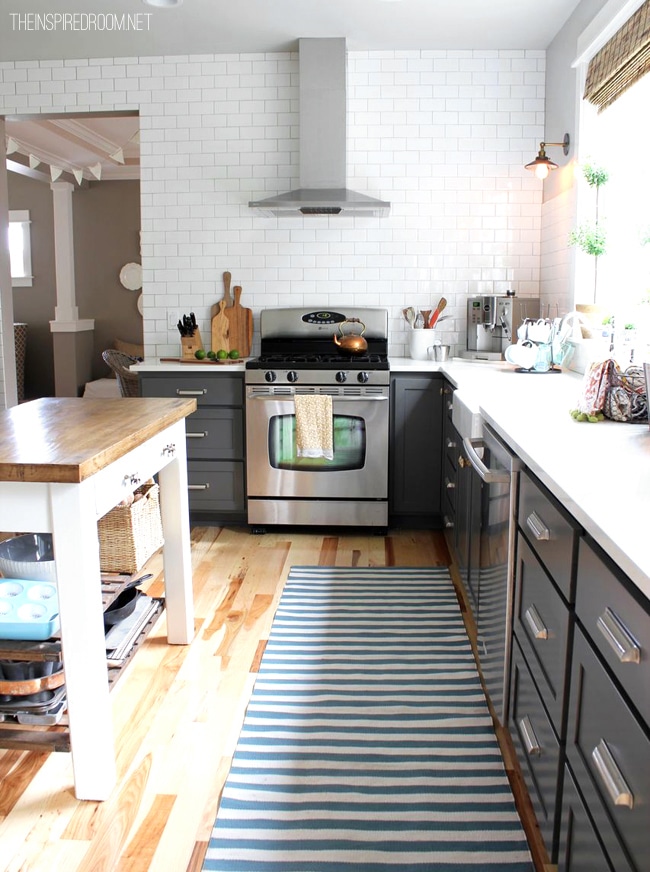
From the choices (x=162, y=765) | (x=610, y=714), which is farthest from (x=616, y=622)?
(x=162, y=765)

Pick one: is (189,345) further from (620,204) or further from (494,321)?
(620,204)

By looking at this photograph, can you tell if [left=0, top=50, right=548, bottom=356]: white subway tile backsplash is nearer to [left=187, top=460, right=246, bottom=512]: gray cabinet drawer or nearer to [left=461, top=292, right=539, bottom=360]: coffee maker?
[left=461, top=292, right=539, bottom=360]: coffee maker

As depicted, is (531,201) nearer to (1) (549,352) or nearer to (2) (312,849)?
(1) (549,352)

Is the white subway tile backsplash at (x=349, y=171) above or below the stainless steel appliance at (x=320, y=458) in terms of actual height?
above

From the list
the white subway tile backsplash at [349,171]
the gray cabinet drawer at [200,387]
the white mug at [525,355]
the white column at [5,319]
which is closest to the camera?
the white mug at [525,355]

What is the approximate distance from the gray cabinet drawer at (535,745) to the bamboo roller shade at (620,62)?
2262mm

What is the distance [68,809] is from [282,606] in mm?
1425

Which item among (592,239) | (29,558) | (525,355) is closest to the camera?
(29,558)

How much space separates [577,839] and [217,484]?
10.5ft

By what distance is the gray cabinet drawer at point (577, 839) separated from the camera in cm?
130

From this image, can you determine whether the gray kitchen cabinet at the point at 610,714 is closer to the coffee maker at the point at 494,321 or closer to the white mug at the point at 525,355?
the white mug at the point at 525,355

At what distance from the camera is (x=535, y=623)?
1.82 meters

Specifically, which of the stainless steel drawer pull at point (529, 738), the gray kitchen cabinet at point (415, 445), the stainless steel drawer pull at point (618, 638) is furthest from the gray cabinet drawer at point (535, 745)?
the gray kitchen cabinet at point (415, 445)

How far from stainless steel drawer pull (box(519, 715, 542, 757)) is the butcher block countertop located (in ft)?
3.94
